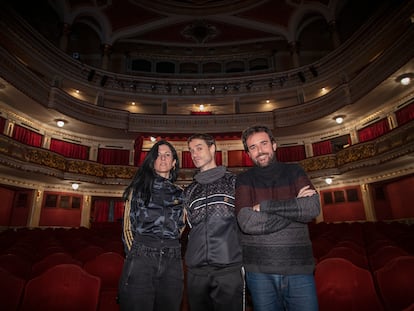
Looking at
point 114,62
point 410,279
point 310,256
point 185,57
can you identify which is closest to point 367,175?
point 410,279

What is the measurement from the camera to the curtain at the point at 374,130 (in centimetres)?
1194

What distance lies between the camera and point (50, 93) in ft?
40.0

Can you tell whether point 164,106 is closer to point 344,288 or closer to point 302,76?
point 302,76

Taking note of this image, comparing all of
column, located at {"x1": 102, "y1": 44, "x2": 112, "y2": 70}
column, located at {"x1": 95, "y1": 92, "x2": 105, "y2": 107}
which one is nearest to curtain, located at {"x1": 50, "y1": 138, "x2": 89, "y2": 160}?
column, located at {"x1": 95, "y1": 92, "x2": 105, "y2": 107}

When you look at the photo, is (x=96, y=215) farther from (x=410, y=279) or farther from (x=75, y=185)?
(x=410, y=279)

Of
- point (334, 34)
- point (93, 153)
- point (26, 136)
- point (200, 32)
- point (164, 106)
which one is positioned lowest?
point (93, 153)

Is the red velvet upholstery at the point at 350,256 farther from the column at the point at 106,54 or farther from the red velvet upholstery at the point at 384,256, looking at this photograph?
the column at the point at 106,54

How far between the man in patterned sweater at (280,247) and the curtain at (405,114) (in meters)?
12.1

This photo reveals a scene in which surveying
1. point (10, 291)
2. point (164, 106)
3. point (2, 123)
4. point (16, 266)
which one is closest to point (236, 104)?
point (164, 106)

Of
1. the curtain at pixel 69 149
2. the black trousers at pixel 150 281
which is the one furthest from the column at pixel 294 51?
the black trousers at pixel 150 281

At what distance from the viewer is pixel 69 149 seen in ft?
47.6

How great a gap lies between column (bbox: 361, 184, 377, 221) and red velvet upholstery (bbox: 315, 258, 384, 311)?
1217 cm

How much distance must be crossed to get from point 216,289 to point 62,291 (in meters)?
1.67

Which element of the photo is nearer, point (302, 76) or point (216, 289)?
point (216, 289)
